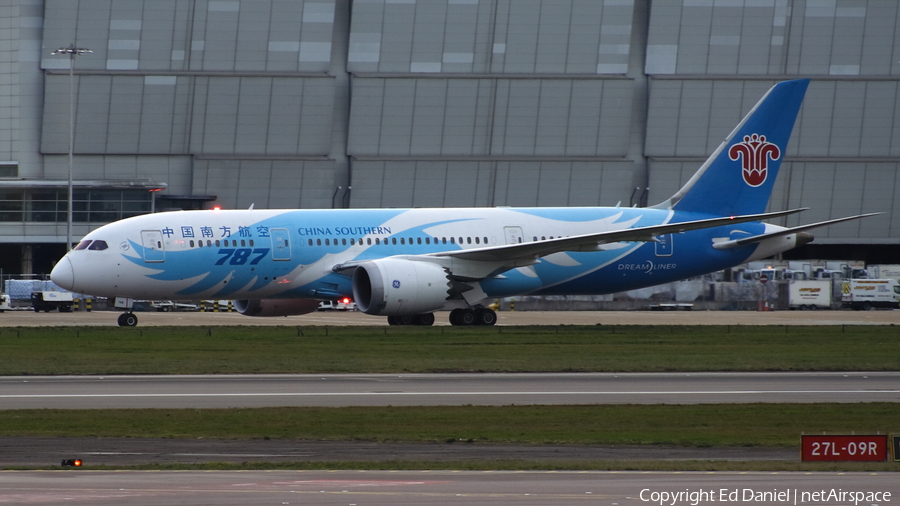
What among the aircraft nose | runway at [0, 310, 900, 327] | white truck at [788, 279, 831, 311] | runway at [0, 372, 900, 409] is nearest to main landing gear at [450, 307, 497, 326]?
runway at [0, 310, 900, 327]

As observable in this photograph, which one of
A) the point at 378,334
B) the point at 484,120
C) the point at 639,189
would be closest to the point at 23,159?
the point at 484,120

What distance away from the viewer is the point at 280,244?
3781 cm

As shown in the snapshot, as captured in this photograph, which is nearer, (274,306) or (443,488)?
(443,488)

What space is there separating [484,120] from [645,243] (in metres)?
37.3

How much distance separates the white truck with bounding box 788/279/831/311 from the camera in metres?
59.2

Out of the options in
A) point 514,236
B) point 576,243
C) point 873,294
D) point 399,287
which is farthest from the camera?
point 873,294

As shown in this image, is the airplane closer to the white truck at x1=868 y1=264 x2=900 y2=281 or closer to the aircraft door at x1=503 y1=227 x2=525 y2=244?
the aircraft door at x1=503 y1=227 x2=525 y2=244

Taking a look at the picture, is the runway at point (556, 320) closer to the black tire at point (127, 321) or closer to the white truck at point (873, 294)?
the black tire at point (127, 321)

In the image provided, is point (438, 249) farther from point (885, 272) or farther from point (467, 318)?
point (885, 272)

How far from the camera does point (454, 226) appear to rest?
40125 millimetres

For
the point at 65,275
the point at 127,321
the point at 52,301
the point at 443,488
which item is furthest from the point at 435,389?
the point at 52,301

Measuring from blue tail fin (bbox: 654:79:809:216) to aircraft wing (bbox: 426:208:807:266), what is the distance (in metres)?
4.71

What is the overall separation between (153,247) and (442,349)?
38.6 feet

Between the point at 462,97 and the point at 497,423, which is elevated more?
the point at 462,97
